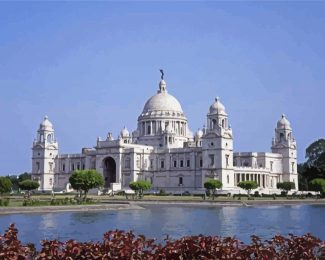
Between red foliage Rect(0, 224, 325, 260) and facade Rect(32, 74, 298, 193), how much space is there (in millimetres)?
84422

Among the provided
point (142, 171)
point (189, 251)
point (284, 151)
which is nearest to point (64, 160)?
point (142, 171)

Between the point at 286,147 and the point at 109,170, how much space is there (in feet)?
123

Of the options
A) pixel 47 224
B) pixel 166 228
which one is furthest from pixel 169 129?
pixel 166 228

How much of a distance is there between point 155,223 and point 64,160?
8684 cm

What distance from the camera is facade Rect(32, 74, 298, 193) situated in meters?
101

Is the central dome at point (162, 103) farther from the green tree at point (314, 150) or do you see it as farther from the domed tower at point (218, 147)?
the green tree at point (314, 150)

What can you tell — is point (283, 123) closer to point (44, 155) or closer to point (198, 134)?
point (198, 134)

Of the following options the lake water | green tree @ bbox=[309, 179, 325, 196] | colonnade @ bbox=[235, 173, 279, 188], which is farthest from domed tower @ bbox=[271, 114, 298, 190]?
the lake water

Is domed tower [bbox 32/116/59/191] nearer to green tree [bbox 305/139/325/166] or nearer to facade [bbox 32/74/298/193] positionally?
facade [bbox 32/74/298/193]

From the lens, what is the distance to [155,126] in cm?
12131

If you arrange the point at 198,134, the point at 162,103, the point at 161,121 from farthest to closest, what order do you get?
the point at 198,134 < the point at 162,103 < the point at 161,121

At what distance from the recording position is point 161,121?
12006 cm

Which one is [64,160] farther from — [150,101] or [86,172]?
[86,172]

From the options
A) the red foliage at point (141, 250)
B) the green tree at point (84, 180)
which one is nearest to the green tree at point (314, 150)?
the green tree at point (84, 180)
